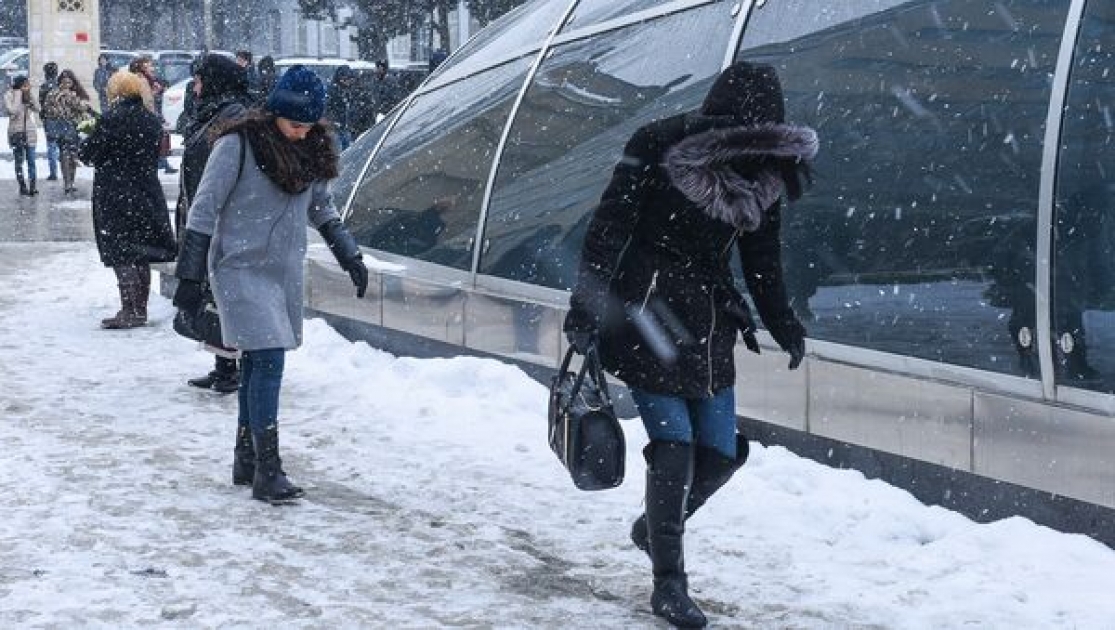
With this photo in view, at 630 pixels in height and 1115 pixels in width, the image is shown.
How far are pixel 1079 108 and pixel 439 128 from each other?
14.9ft

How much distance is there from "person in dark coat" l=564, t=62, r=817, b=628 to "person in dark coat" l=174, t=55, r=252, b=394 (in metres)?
3.93

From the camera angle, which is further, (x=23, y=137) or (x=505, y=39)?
(x=23, y=137)

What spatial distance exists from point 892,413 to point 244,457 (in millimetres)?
2394

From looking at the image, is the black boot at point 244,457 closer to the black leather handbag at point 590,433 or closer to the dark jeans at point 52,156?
the black leather handbag at point 590,433

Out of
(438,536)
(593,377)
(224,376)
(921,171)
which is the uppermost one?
(921,171)

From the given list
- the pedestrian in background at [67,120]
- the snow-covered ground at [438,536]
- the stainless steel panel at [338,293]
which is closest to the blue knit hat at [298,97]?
the snow-covered ground at [438,536]

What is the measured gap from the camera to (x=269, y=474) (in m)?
6.51

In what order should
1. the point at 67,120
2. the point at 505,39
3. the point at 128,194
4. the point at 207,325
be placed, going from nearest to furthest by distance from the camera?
the point at 207,325 < the point at 505,39 < the point at 128,194 < the point at 67,120

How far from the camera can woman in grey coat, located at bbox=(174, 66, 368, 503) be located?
6.38 m

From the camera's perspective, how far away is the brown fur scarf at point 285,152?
252 inches

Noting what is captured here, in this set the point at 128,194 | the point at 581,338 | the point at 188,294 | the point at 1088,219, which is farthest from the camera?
the point at 128,194

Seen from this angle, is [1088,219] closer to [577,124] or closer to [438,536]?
[438,536]

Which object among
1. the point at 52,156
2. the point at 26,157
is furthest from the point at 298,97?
the point at 52,156

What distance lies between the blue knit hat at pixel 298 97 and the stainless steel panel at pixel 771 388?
6.13 ft
